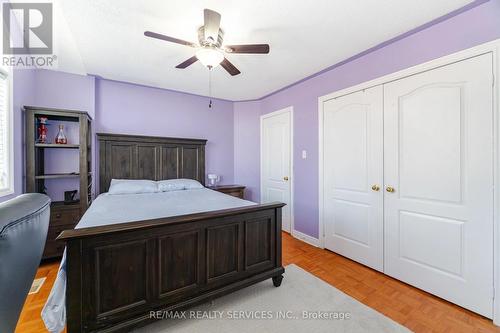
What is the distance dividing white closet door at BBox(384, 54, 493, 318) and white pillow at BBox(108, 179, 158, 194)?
9.90 feet

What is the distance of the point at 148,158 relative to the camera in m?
3.55

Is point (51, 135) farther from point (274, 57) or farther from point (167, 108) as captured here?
point (274, 57)

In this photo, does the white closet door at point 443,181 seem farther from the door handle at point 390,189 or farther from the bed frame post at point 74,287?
the bed frame post at point 74,287

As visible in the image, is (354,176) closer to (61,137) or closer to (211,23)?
(211,23)

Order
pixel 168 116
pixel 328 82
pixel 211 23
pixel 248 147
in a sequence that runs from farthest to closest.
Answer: pixel 248 147 < pixel 168 116 < pixel 328 82 < pixel 211 23

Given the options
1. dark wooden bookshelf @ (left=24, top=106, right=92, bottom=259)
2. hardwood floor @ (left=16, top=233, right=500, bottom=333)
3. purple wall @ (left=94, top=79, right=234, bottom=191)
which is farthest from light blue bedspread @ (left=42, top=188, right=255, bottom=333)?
purple wall @ (left=94, top=79, right=234, bottom=191)

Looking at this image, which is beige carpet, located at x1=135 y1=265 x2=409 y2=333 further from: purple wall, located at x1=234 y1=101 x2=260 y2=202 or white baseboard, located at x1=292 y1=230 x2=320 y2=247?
purple wall, located at x1=234 y1=101 x2=260 y2=202

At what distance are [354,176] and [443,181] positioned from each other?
86 cm

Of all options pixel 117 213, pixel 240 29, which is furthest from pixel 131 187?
pixel 240 29

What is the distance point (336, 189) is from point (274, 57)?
1.87 metres

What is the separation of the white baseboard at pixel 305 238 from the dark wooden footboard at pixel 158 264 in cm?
129

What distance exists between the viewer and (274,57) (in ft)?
8.66

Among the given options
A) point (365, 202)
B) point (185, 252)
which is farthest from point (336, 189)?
point (185, 252)

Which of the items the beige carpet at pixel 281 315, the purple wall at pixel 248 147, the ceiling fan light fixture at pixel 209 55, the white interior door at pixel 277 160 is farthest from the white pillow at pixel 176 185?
the ceiling fan light fixture at pixel 209 55
